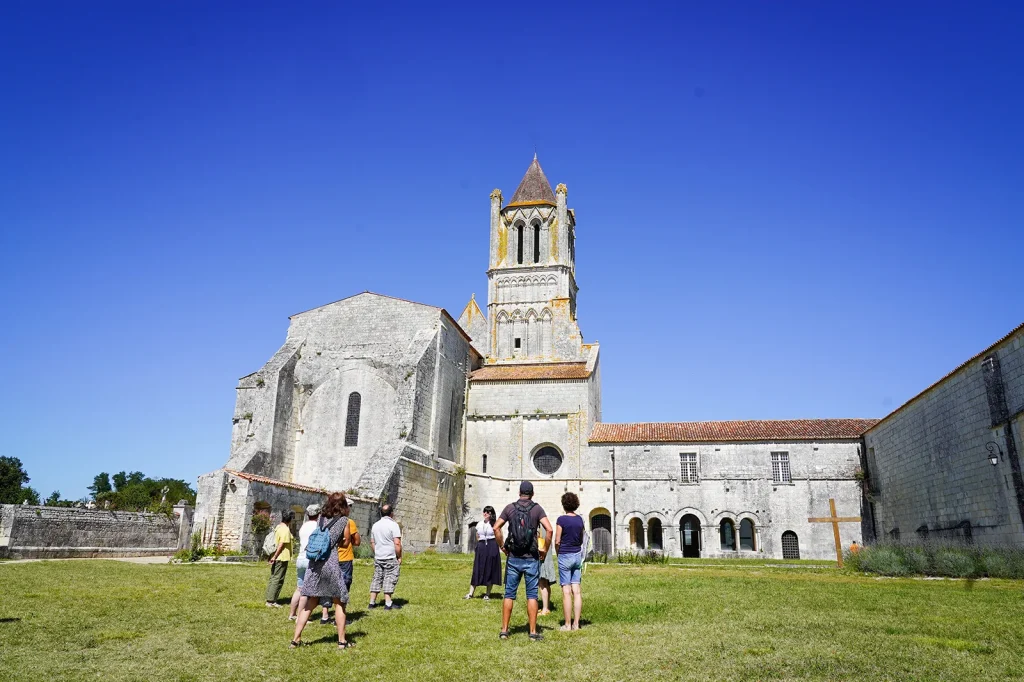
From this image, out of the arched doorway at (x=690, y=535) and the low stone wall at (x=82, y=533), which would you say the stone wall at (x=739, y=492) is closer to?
the arched doorway at (x=690, y=535)

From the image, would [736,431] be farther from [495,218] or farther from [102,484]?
[102,484]

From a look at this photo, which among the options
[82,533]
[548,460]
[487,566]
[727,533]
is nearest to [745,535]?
[727,533]

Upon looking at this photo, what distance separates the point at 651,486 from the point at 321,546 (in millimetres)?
29662

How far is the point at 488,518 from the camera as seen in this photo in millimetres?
12633

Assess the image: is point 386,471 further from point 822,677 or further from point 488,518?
point 822,677

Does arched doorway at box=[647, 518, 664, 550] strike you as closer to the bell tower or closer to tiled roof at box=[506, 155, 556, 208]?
the bell tower

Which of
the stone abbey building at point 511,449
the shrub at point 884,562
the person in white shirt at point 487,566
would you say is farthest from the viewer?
the stone abbey building at point 511,449

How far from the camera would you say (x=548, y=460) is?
121 ft

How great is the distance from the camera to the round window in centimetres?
3681

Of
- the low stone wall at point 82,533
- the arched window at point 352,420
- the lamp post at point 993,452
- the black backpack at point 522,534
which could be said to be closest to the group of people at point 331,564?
the black backpack at point 522,534

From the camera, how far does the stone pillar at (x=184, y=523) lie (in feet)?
83.3

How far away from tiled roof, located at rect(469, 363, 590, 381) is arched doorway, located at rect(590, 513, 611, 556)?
297 inches

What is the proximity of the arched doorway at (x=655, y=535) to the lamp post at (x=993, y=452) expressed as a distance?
18.9 metres

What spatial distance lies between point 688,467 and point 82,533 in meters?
26.9
